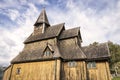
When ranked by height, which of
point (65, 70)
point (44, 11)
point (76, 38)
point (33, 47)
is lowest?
point (65, 70)

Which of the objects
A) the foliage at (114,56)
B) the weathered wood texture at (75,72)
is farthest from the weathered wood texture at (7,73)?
the foliage at (114,56)

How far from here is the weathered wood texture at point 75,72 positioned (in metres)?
15.5

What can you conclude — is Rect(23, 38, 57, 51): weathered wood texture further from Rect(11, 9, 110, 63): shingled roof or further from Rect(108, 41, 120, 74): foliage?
Rect(108, 41, 120, 74): foliage

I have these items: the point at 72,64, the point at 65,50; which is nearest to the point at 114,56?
the point at 65,50

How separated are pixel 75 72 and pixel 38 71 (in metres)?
6.06

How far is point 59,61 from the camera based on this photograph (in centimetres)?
1623

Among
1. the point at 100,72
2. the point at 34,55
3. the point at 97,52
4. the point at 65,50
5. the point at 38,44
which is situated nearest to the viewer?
the point at 100,72

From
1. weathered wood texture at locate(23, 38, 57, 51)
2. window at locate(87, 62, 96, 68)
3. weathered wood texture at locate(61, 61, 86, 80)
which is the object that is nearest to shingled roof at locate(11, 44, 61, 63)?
weathered wood texture at locate(23, 38, 57, 51)

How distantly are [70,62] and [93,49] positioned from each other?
4886mm

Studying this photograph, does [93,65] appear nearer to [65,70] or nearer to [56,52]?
[65,70]

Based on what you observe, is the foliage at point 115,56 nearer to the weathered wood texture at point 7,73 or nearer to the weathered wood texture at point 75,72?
the weathered wood texture at point 75,72

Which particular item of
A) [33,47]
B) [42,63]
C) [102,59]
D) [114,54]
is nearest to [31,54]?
[33,47]

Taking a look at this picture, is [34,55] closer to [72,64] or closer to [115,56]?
[72,64]

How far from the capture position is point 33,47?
21.6m
